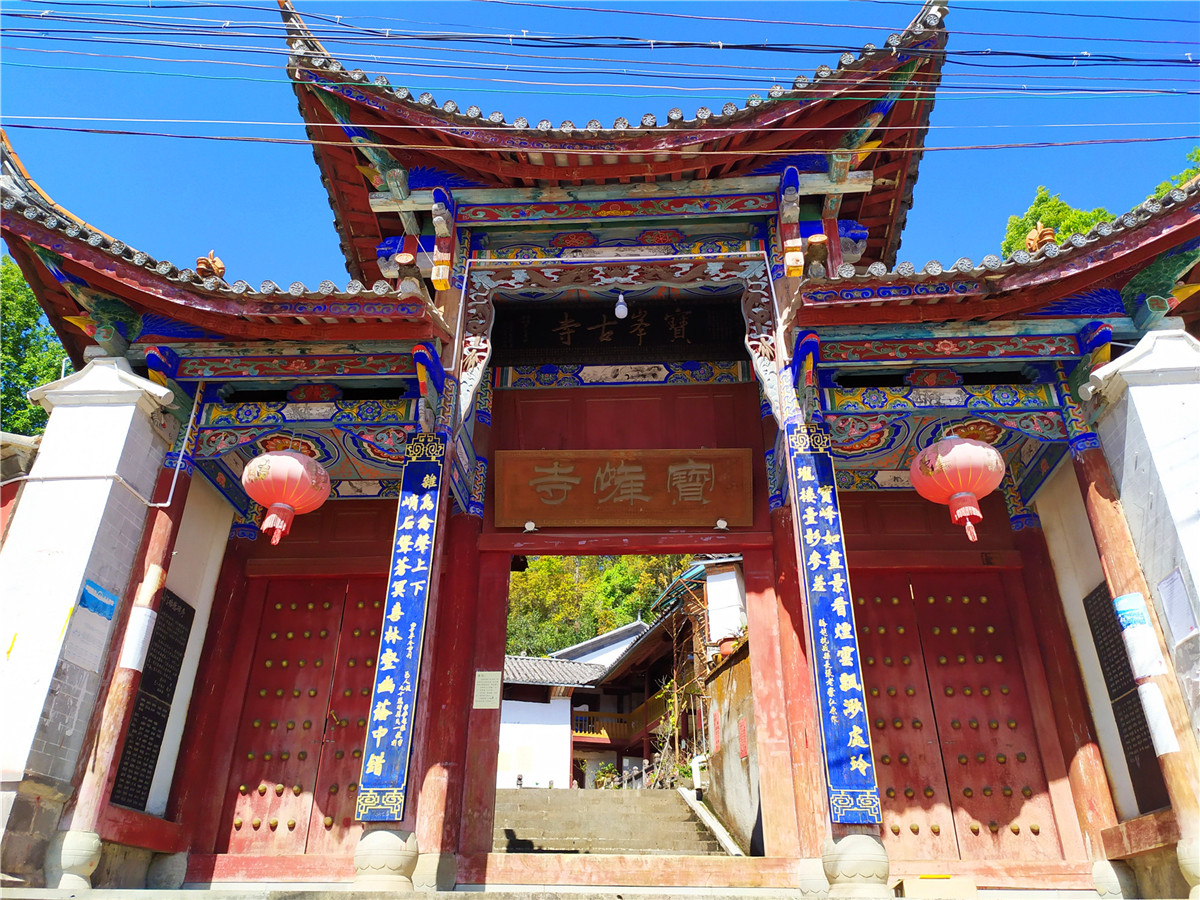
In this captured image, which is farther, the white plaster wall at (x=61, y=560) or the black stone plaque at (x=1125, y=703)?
the black stone plaque at (x=1125, y=703)

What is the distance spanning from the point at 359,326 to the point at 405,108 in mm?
2364

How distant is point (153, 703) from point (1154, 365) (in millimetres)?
9185

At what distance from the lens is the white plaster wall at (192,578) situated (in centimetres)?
800

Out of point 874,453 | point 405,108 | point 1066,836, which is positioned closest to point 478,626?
point 874,453

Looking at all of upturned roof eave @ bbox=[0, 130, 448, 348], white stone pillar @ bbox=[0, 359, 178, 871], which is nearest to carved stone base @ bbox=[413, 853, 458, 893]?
white stone pillar @ bbox=[0, 359, 178, 871]

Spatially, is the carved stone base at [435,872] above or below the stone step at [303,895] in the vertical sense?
above

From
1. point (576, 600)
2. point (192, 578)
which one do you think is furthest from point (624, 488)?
point (576, 600)

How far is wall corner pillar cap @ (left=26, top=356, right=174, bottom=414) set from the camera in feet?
24.8

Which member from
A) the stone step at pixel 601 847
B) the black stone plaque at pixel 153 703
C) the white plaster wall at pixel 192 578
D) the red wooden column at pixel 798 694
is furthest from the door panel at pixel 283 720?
the red wooden column at pixel 798 694

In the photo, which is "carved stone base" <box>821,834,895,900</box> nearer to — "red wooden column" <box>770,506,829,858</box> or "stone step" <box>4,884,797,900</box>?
"stone step" <box>4,884,797,900</box>

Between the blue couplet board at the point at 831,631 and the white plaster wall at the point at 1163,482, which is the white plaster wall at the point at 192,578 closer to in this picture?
the blue couplet board at the point at 831,631

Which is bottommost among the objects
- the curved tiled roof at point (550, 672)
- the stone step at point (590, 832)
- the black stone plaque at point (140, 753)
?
the stone step at point (590, 832)

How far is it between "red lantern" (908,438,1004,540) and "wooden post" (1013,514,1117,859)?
2.17 meters

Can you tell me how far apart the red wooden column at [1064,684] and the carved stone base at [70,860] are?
26.5ft
